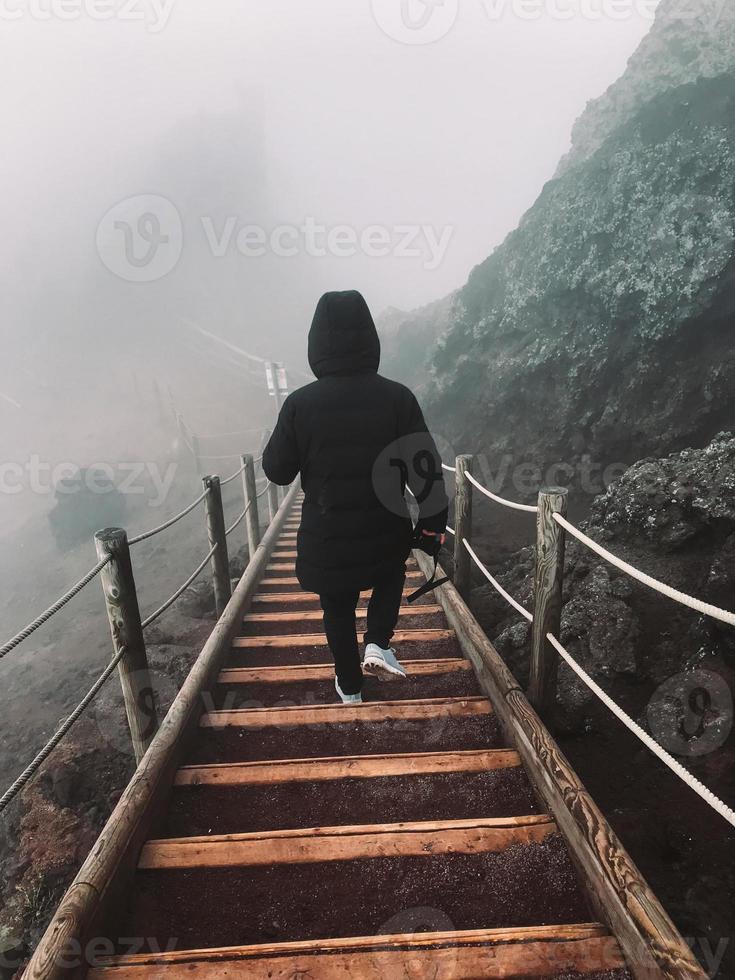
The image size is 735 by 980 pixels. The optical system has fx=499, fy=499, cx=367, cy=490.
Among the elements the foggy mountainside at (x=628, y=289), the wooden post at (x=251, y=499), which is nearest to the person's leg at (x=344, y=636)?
the wooden post at (x=251, y=499)

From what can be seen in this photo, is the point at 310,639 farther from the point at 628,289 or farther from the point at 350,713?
the point at 628,289

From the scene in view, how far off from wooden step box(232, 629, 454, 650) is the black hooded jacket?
1.44 metres

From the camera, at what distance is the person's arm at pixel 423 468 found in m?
2.33

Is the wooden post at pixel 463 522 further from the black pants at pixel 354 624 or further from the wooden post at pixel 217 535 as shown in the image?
the wooden post at pixel 217 535

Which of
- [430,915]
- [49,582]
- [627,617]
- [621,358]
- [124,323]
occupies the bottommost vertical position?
[49,582]

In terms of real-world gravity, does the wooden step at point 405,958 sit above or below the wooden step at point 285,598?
above

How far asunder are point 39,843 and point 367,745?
276 centimetres

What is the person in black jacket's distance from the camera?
7.27ft

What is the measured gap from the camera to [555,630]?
262 centimetres

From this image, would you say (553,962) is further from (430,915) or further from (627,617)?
(627,617)

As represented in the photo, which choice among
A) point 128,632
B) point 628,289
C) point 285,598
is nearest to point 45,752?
point 128,632

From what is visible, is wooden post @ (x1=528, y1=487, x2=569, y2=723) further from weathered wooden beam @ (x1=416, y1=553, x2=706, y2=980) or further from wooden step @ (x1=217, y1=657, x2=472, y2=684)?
wooden step @ (x1=217, y1=657, x2=472, y2=684)

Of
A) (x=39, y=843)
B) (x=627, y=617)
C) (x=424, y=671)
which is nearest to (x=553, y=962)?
(x=424, y=671)

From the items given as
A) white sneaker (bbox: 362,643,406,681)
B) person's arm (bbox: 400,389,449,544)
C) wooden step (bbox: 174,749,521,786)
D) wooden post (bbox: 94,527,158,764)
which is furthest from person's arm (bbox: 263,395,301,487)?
wooden step (bbox: 174,749,521,786)
